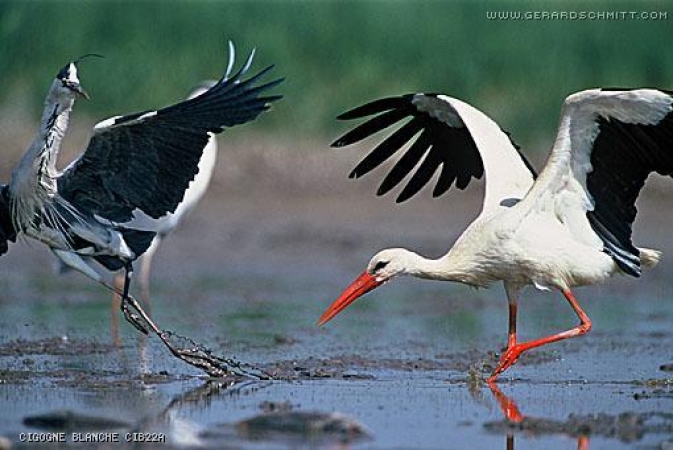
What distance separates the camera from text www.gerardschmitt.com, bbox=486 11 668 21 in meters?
17.8

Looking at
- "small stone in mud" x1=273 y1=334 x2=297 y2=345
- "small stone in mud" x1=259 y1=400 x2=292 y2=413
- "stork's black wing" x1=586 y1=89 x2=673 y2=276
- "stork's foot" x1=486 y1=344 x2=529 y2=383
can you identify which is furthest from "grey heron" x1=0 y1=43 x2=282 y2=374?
"stork's black wing" x1=586 y1=89 x2=673 y2=276

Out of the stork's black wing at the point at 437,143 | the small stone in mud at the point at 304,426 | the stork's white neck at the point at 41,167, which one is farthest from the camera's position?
the stork's black wing at the point at 437,143

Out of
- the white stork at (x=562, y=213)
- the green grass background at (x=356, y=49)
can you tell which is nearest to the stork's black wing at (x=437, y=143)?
the white stork at (x=562, y=213)

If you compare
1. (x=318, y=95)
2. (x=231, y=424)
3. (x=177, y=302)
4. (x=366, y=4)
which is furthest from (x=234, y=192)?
(x=231, y=424)

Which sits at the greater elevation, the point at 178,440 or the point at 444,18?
the point at 444,18

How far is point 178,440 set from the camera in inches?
267

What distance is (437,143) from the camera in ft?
33.4

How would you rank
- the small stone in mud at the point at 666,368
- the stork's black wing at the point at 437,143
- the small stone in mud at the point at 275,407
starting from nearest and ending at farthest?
the small stone in mud at the point at 275,407, the small stone in mud at the point at 666,368, the stork's black wing at the point at 437,143

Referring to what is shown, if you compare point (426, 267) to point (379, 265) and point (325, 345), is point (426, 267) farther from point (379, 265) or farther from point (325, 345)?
point (325, 345)

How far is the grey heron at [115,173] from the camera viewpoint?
8.77 meters

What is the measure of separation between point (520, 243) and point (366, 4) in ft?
32.6

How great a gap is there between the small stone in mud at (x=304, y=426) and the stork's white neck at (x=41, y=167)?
252 centimetres

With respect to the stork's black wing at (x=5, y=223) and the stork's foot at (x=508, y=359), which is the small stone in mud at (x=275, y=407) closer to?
the stork's foot at (x=508, y=359)

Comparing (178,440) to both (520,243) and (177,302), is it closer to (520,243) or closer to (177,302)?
(520,243)
